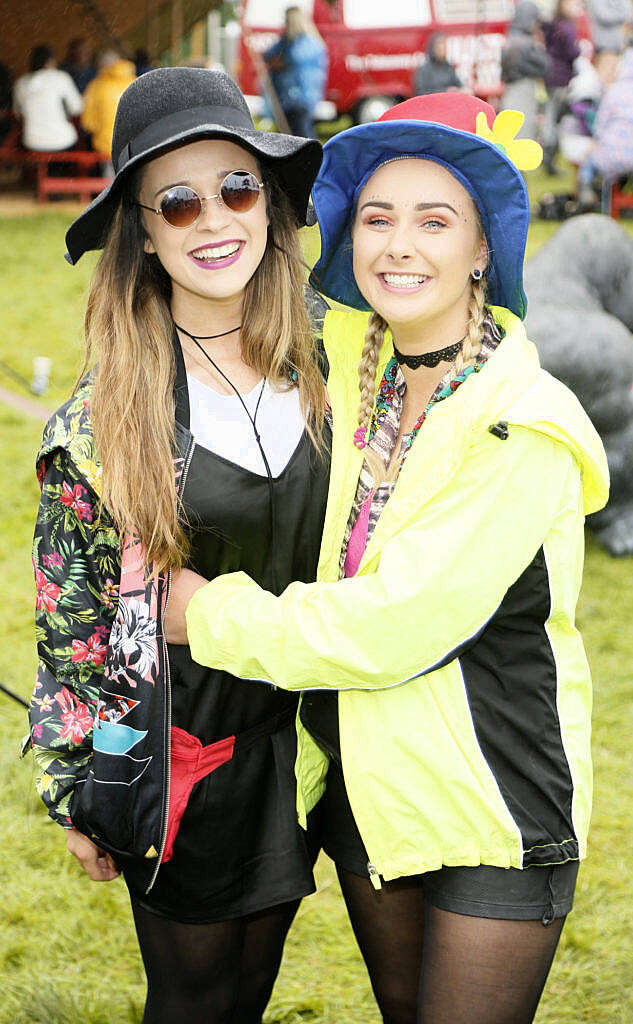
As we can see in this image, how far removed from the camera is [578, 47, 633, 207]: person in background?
10.1 metres

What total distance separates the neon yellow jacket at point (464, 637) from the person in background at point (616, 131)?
9.24m

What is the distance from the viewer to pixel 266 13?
1400cm

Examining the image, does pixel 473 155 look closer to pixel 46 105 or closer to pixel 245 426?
pixel 245 426

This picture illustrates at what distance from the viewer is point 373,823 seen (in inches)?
71.4

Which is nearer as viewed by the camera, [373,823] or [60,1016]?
[373,823]

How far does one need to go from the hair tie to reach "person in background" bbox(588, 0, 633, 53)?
11799mm

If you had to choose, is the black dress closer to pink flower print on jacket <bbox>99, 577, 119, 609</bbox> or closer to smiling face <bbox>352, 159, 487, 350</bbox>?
pink flower print on jacket <bbox>99, 577, 119, 609</bbox>

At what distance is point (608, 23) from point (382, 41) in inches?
120

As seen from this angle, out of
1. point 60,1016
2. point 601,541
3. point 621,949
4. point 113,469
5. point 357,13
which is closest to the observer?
point 113,469

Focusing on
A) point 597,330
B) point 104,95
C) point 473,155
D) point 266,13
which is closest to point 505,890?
point 473,155

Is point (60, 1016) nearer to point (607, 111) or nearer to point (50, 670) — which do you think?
point (50, 670)

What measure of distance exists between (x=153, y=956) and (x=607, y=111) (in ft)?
33.5

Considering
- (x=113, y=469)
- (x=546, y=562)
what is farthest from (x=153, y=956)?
(x=546, y=562)

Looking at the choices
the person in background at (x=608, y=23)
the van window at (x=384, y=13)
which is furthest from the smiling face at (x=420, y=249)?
the van window at (x=384, y=13)
